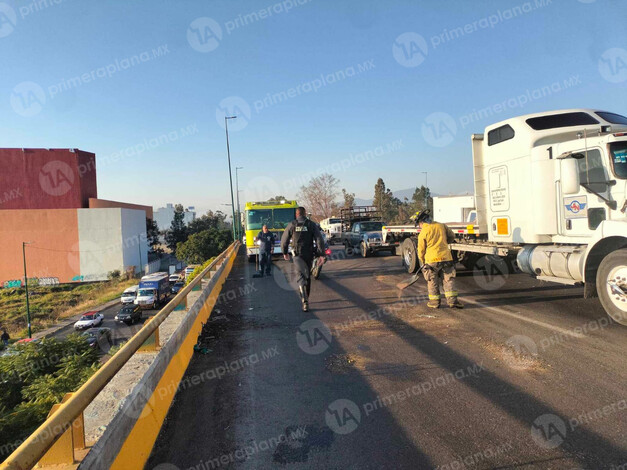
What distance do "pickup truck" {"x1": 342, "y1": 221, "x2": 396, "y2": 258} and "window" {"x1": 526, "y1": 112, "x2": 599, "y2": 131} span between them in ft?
23.9

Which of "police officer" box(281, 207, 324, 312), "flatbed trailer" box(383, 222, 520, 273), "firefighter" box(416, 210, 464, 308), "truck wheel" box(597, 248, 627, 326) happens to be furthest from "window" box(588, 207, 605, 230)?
"police officer" box(281, 207, 324, 312)

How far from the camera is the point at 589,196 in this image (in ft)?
22.0

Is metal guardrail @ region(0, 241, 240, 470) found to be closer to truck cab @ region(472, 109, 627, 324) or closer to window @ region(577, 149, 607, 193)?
truck cab @ region(472, 109, 627, 324)

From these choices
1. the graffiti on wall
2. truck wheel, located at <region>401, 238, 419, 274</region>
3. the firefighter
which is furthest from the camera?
the graffiti on wall

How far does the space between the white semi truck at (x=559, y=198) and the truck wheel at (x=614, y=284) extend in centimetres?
1

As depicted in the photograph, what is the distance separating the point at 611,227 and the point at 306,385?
503cm

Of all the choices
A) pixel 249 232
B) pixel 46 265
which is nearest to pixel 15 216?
pixel 46 265

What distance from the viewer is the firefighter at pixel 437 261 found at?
297 inches

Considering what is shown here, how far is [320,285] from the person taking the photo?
10828mm

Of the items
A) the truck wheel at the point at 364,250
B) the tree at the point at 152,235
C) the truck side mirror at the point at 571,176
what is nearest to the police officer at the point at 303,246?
the truck side mirror at the point at 571,176

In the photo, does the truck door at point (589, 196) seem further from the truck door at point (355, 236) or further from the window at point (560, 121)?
the truck door at point (355, 236)

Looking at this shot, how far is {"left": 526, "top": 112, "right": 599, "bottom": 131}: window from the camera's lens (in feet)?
25.8

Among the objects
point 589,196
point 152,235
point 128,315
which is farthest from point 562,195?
point 152,235

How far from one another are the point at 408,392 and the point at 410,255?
823 centimetres
